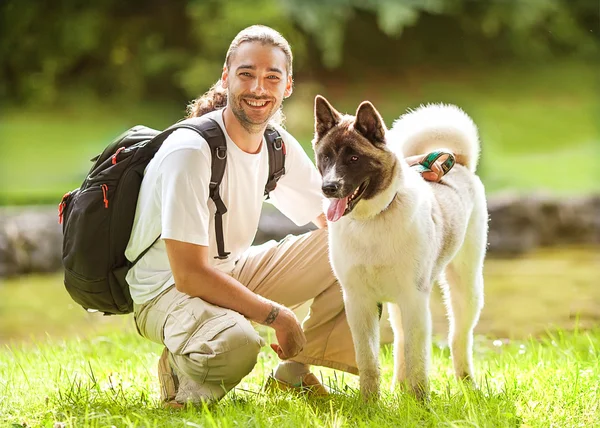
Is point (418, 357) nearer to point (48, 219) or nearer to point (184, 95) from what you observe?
point (48, 219)

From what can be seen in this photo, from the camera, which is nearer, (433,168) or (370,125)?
(370,125)

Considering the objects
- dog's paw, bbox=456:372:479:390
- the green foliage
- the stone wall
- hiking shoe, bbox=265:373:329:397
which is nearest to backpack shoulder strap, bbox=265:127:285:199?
hiking shoe, bbox=265:373:329:397

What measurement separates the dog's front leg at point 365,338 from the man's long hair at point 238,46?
88 centimetres

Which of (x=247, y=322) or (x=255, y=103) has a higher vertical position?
(x=255, y=103)

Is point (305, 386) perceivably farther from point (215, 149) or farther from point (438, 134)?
point (438, 134)

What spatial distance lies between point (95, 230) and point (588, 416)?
1.92m

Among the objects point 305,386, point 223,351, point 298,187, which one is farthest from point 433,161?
point 223,351

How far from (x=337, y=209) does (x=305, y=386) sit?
0.82 meters

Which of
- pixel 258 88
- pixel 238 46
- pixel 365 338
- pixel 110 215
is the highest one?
pixel 238 46

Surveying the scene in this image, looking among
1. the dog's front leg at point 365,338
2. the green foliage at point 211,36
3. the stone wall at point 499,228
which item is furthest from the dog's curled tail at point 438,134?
the green foliage at point 211,36

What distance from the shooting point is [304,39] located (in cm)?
1274

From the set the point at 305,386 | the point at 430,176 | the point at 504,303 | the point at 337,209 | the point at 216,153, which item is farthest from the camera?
the point at 504,303

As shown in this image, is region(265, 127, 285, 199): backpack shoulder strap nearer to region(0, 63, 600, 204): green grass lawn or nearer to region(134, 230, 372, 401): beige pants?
region(134, 230, 372, 401): beige pants

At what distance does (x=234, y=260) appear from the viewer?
11.0 ft
